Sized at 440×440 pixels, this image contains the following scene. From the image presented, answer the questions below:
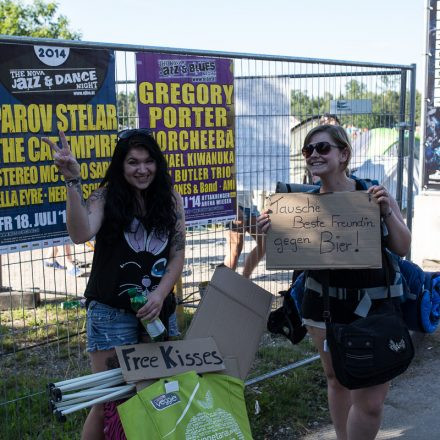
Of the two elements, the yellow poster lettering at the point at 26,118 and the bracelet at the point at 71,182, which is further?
the yellow poster lettering at the point at 26,118

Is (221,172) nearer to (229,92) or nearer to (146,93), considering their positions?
(229,92)

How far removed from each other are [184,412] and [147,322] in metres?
0.46

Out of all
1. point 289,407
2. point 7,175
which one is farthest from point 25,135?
point 289,407

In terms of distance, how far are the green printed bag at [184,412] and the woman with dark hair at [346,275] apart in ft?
2.21

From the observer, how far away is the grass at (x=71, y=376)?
13.0 feet

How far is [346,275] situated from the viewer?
3.24 m

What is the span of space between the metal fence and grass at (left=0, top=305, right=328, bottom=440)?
0.01 metres

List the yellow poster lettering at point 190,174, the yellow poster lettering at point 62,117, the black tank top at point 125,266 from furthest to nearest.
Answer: the yellow poster lettering at point 190,174 → the yellow poster lettering at point 62,117 → the black tank top at point 125,266

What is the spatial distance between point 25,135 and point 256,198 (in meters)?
1.91

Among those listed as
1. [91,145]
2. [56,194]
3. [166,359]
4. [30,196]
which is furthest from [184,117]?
[166,359]

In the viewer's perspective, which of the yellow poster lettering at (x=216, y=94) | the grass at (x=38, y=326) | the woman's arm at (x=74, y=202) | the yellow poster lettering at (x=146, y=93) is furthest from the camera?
the grass at (x=38, y=326)

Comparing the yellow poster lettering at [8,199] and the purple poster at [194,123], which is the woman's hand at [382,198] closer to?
the purple poster at [194,123]

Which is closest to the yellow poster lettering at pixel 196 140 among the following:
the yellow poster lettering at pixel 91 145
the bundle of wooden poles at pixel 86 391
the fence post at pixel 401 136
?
the yellow poster lettering at pixel 91 145

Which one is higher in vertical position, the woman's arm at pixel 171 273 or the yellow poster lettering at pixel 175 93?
the yellow poster lettering at pixel 175 93
